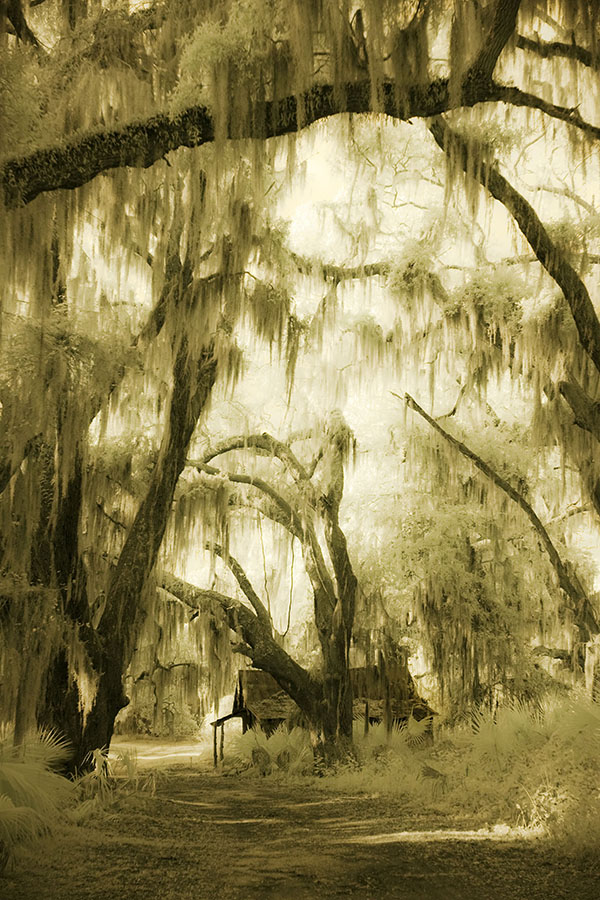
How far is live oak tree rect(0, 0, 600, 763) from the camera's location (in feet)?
14.4

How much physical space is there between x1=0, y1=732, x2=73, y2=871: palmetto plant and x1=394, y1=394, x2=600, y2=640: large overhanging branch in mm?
7338

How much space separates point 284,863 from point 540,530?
23.4ft

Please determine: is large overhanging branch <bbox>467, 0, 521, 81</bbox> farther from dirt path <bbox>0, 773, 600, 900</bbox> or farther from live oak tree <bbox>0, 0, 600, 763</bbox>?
dirt path <bbox>0, 773, 600, 900</bbox>

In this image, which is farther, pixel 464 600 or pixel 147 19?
pixel 464 600

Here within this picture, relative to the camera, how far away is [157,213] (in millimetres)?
7105

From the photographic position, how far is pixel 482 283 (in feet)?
33.7

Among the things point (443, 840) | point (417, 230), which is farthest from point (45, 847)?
point (417, 230)

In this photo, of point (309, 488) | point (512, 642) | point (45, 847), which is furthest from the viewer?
point (512, 642)

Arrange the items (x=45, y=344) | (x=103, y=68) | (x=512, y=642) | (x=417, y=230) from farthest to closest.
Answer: (x=512, y=642) → (x=417, y=230) → (x=45, y=344) → (x=103, y=68)

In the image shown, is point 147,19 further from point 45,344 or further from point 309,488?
point 309,488

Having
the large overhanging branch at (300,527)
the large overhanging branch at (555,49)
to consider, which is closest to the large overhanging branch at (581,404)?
the large overhanging branch at (555,49)

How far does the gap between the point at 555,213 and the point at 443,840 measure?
6916mm

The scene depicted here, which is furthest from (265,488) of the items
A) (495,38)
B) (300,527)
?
(495,38)

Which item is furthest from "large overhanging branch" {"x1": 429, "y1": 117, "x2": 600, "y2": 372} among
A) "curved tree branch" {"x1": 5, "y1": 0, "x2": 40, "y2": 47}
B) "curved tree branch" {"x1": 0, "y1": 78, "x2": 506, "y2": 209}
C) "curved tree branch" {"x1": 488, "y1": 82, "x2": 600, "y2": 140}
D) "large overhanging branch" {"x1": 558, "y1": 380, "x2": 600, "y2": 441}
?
"curved tree branch" {"x1": 5, "y1": 0, "x2": 40, "y2": 47}
